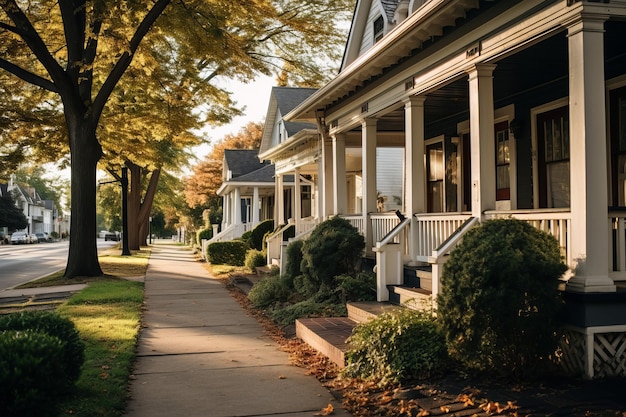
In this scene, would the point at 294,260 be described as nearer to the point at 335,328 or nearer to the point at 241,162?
the point at 335,328

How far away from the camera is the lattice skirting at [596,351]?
19.2 ft

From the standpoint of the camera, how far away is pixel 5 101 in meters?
20.5

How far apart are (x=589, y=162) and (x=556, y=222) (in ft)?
3.15

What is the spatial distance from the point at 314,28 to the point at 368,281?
19.4 meters

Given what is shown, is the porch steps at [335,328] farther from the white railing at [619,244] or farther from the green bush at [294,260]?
the green bush at [294,260]

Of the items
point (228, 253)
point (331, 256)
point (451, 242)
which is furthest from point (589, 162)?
point (228, 253)

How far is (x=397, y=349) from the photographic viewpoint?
21.5 ft

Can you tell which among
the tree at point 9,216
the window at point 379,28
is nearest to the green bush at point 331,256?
the window at point 379,28

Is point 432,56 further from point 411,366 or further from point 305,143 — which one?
point 305,143

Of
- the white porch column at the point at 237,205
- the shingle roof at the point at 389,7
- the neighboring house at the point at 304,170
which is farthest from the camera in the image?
the white porch column at the point at 237,205

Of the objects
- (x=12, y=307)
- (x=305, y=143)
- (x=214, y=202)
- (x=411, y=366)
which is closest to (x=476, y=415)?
(x=411, y=366)

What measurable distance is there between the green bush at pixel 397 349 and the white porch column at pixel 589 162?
156cm

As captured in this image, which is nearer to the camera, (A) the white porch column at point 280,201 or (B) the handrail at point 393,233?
(B) the handrail at point 393,233

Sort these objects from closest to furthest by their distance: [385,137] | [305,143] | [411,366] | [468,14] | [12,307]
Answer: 1. [411,366]
2. [468,14]
3. [12,307]
4. [385,137]
5. [305,143]
